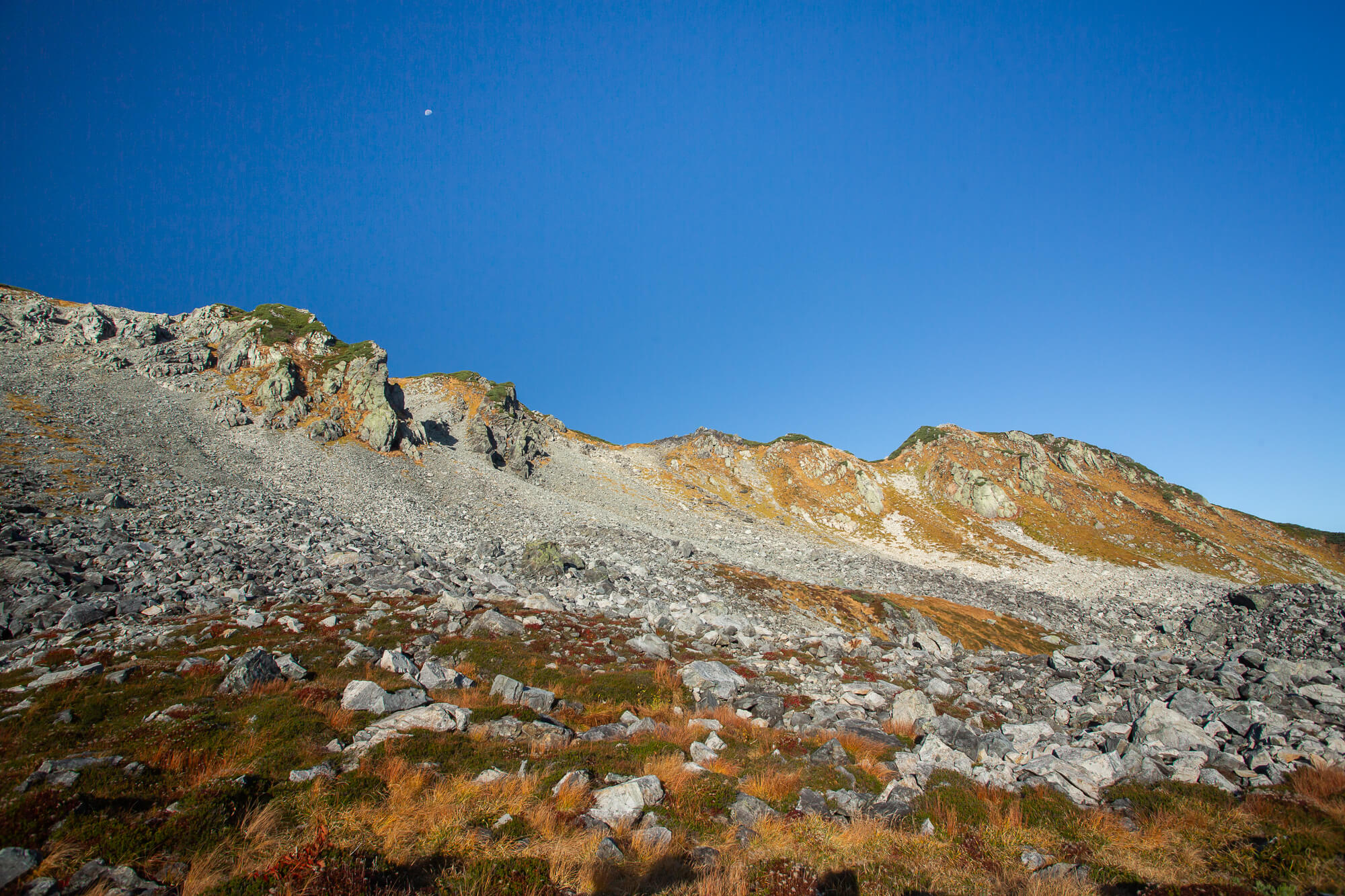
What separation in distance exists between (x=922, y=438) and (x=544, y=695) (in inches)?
4247

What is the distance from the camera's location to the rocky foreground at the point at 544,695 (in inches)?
302

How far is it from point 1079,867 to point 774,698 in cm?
785

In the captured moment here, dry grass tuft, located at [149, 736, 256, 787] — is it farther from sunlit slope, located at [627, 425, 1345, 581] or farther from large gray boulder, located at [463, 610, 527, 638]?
sunlit slope, located at [627, 425, 1345, 581]

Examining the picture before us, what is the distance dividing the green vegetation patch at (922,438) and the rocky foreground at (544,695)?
6623cm

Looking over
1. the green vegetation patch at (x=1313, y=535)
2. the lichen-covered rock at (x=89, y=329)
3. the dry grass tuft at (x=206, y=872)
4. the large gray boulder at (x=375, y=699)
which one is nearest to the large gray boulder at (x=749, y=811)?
the dry grass tuft at (x=206, y=872)

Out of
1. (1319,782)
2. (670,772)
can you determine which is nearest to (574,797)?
(670,772)

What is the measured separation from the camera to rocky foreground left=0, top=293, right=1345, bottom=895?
302 inches

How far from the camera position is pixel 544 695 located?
1295cm

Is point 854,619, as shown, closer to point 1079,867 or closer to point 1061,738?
point 1061,738

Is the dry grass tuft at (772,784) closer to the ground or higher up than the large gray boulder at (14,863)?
closer to the ground

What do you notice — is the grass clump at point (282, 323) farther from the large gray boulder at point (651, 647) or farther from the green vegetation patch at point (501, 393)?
the large gray boulder at point (651, 647)

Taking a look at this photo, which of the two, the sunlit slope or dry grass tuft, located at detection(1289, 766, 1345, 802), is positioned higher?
the sunlit slope

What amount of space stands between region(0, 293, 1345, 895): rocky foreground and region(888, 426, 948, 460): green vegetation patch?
66.2 meters

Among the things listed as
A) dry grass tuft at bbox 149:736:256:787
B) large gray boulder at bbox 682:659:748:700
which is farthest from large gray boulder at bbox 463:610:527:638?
dry grass tuft at bbox 149:736:256:787
